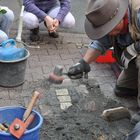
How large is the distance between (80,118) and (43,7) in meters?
1.98

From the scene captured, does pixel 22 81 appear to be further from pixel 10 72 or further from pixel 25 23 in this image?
pixel 25 23

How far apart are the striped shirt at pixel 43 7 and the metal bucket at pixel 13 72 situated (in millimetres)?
1090

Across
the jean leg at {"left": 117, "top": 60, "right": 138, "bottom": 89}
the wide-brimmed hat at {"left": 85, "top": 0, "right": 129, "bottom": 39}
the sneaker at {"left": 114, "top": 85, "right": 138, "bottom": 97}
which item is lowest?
the sneaker at {"left": 114, "top": 85, "right": 138, "bottom": 97}

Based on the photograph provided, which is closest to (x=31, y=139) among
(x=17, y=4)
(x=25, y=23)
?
(x=25, y=23)

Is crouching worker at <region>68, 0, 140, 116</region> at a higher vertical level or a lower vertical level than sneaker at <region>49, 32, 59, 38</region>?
higher

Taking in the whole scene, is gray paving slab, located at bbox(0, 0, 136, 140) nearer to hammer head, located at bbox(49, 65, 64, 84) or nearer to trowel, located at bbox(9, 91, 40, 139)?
hammer head, located at bbox(49, 65, 64, 84)

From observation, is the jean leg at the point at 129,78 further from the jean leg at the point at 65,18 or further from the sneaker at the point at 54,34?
the sneaker at the point at 54,34

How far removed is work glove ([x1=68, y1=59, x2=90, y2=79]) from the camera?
4012 millimetres

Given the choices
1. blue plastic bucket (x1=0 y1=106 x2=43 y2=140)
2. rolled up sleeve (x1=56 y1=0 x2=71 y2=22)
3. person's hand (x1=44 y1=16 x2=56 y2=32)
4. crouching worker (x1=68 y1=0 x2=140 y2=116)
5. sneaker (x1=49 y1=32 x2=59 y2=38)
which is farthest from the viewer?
sneaker (x1=49 y1=32 x2=59 y2=38)

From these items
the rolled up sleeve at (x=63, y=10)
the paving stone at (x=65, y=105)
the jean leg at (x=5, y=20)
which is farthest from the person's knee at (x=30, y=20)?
the paving stone at (x=65, y=105)

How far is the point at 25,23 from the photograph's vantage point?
4.91m

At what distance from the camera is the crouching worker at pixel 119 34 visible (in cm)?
331

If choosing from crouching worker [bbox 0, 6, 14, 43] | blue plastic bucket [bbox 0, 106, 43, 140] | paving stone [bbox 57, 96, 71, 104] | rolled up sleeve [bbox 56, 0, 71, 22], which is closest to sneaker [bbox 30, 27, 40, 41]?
rolled up sleeve [bbox 56, 0, 71, 22]

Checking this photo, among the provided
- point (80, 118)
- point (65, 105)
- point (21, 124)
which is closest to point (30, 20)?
point (65, 105)
